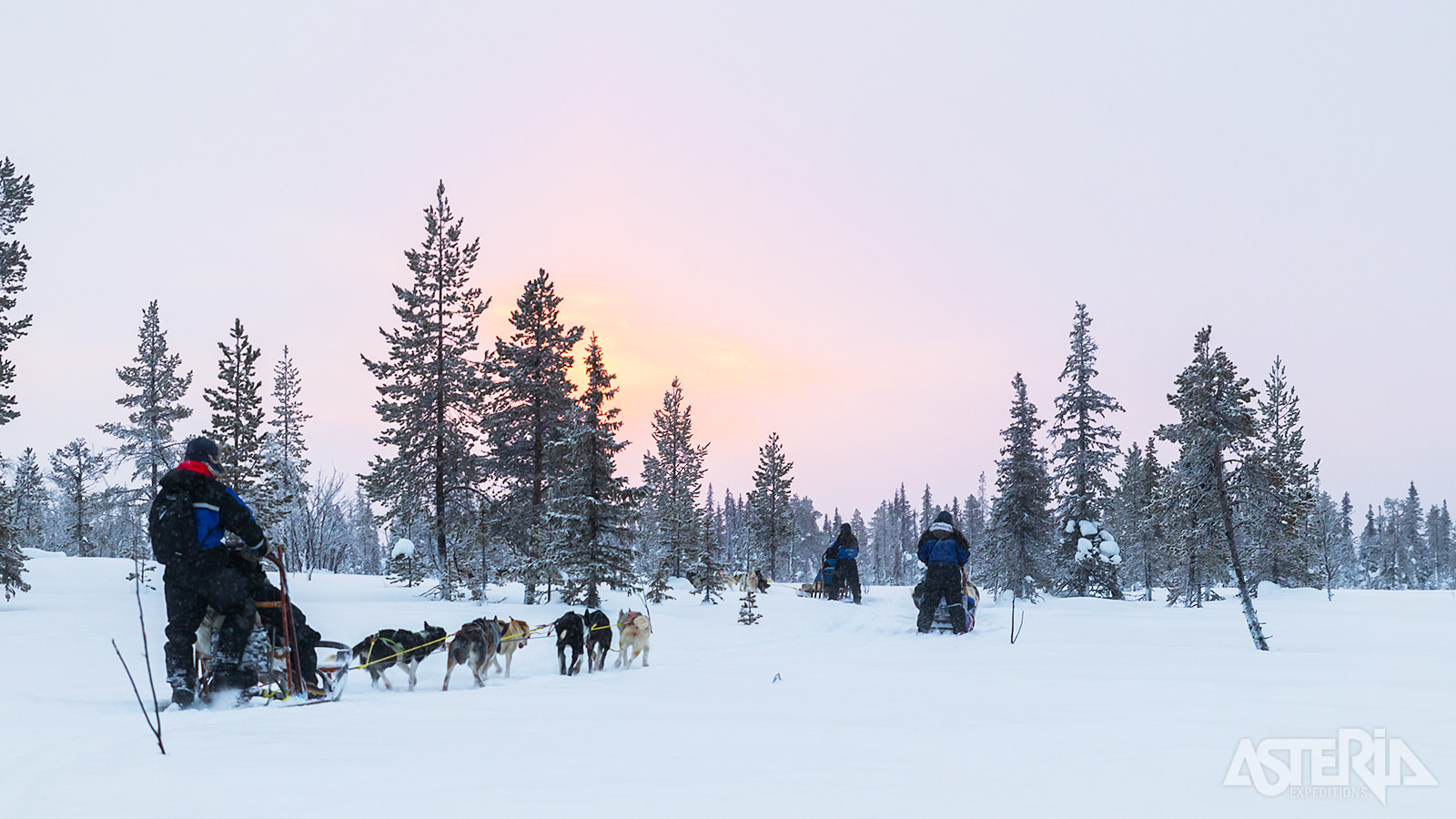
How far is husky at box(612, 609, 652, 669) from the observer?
10328mm

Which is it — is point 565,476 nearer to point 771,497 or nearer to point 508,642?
point 508,642

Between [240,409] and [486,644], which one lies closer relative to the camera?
[486,644]

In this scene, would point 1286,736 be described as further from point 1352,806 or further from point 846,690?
point 846,690

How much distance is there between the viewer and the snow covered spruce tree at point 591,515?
55.0 feet

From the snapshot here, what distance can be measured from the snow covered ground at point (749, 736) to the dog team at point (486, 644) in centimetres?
43

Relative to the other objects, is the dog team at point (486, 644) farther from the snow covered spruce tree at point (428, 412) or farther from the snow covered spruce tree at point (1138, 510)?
the snow covered spruce tree at point (1138, 510)

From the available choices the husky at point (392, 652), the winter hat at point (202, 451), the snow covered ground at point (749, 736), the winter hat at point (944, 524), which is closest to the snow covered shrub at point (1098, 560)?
the winter hat at point (944, 524)

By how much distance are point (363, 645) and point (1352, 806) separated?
812 centimetres

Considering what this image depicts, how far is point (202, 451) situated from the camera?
6773 millimetres

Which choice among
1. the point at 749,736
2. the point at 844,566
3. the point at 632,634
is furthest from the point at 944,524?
the point at 749,736

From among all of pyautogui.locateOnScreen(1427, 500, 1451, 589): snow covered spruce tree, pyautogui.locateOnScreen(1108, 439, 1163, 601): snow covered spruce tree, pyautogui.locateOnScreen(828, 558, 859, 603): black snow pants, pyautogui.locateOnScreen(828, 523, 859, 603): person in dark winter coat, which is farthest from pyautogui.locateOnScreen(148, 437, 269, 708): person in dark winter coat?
pyautogui.locateOnScreen(1427, 500, 1451, 589): snow covered spruce tree

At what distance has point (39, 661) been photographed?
8.24m

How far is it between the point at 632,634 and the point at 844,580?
Result: 1290 centimetres

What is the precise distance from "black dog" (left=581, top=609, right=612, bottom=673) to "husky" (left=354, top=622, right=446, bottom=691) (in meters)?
1.96
